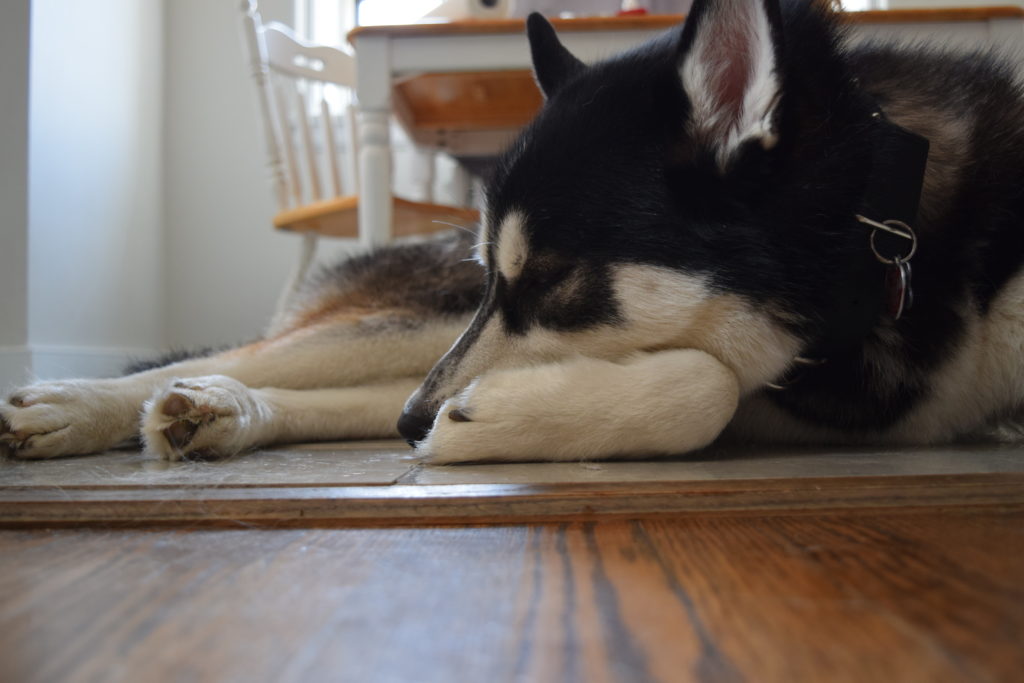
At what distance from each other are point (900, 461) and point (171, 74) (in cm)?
559

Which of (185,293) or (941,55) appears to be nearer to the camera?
(941,55)

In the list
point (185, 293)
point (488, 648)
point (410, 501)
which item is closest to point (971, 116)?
point (410, 501)

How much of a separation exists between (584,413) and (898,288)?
0.57 metres

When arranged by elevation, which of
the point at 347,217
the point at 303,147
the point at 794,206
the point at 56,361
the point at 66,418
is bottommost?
the point at 56,361

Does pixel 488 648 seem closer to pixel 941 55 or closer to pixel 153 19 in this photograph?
pixel 941 55

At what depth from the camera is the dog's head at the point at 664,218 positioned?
4.50 ft

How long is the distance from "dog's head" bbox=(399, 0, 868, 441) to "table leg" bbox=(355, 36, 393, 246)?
1398 millimetres

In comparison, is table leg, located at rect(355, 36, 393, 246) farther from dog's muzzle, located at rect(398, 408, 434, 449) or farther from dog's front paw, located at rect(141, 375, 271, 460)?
dog's muzzle, located at rect(398, 408, 434, 449)

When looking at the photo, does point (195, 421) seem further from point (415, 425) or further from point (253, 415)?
point (415, 425)

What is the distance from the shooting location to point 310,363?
6.45 ft

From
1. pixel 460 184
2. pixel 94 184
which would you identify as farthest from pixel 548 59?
pixel 94 184

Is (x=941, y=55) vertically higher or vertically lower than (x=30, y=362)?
higher

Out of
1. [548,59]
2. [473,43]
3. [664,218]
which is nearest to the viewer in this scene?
[664,218]

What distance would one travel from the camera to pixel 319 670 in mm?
531
